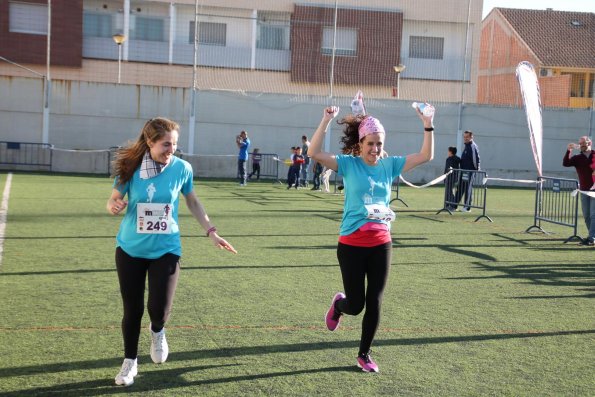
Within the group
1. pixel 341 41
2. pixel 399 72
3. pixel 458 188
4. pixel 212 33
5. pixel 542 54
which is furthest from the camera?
pixel 542 54

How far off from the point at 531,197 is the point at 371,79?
1180 centimetres

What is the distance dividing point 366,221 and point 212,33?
3189cm

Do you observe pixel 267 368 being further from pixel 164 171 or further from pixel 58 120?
pixel 58 120

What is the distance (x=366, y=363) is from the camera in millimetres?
6355

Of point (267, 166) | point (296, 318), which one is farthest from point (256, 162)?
point (296, 318)

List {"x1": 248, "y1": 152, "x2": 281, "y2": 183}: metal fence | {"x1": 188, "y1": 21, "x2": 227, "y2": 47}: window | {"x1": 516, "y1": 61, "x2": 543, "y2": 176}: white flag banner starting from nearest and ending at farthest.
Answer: {"x1": 516, "y1": 61, "x2": 543, "y2": 176}: white flag banner → {"x1": 248, "y1": 152, "x2": 281, "y2": 183}: metal fence → {"x1": 188, "y1": 21, "x2": 227, "y2": 47}: window

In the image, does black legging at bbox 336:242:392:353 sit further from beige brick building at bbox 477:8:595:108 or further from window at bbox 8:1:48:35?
window at bbox 8:1:48:35

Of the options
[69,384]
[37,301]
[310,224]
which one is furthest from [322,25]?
[69,384]

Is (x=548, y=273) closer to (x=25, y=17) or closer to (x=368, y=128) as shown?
(x=368, y=128)

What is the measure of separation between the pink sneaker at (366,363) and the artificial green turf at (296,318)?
8cm

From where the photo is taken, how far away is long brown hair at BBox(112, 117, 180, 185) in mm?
5840

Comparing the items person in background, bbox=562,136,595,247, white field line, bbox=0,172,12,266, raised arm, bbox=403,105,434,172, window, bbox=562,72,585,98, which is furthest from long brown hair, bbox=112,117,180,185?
window, bbox=562,72,585,98

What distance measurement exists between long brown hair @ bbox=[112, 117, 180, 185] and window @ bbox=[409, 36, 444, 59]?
36.0 metres

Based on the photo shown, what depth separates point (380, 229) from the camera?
21.1 ft
